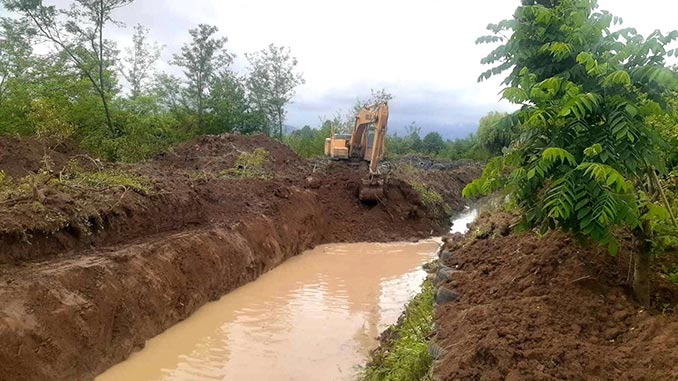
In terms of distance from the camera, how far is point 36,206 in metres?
8.39

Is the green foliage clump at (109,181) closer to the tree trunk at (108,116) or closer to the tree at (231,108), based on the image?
the tree trunk at (108,116)

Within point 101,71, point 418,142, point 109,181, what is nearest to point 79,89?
point 101,71

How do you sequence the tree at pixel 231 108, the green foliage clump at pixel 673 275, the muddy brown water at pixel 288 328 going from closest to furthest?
1. the green foliage clump at pixel 673 275
2. the muddy brown water at pixel 288 328
3. the tree at pixel 231 108

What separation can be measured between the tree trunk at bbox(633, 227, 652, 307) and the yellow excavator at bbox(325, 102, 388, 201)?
14697 millimetres

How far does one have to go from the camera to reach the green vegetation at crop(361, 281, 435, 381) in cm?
555

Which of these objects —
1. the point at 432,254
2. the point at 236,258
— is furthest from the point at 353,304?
the point at 432,254

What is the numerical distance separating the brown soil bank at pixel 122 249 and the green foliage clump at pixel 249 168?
8.9 inches

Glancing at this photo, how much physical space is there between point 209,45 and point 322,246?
17.5 meters

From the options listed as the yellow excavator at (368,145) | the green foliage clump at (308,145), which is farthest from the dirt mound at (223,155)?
the green foliage clump at (308,145)

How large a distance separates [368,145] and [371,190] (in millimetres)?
2787

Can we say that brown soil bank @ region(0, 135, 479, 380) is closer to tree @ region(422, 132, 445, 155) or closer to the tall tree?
the tall tree

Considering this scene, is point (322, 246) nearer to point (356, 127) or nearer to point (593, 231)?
point (356, 127)

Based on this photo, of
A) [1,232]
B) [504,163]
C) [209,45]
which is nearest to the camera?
[504,163]

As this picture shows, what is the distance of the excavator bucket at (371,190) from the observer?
19781 mm
